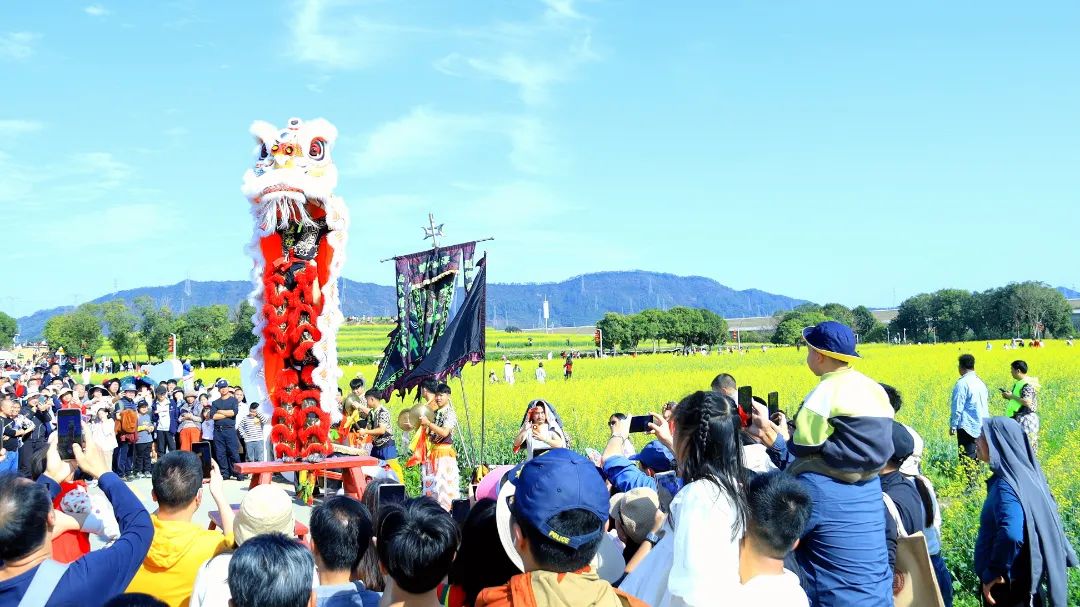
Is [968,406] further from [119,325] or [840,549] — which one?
[119,325]

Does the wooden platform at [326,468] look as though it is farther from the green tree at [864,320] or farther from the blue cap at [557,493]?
the green tree at [864,320]

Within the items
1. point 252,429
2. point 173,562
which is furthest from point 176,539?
point 252,429

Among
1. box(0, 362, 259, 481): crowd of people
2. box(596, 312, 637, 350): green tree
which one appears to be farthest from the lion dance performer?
box(596, 312, 637, 350): green tree

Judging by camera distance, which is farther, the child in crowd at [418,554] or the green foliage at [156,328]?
the green foliage at [156,328]

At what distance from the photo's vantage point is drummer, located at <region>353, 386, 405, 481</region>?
36.1 feet

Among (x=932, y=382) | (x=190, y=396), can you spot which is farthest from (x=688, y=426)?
(x=932, y=382)

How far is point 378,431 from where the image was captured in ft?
36.0

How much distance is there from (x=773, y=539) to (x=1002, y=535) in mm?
2105

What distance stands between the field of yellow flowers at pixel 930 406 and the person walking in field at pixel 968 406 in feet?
1.34

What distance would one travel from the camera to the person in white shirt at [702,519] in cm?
278

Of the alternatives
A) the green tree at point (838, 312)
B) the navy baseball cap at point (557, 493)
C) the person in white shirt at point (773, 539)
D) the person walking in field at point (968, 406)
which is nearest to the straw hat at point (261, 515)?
the navy baseball cap at point (557, 493)

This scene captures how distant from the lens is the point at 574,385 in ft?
80.5

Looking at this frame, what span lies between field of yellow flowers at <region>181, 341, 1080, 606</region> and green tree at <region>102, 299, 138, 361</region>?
42.4 m

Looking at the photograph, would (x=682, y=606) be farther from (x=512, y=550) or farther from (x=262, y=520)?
(x=262, y=520)
